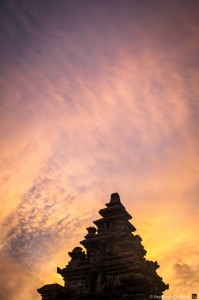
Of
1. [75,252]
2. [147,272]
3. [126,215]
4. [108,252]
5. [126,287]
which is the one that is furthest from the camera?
[126,215]

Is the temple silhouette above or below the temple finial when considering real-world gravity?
below

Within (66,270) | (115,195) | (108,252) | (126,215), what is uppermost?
(115,195)

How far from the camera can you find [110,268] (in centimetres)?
2692

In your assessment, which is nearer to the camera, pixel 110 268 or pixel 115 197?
pixel 110 268

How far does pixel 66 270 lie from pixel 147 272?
853 centimetres

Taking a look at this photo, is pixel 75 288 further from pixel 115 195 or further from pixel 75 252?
pixel 115 195

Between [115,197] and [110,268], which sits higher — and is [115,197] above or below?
above

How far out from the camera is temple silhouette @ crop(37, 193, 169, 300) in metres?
24.9

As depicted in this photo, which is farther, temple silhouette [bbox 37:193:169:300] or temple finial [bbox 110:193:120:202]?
temple finial [bbox 110:193:120:202]

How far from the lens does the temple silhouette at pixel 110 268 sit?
24875 millimetres

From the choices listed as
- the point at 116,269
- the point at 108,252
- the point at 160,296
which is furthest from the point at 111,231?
the point at 160,296

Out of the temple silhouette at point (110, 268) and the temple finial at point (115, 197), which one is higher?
the temple finial at point (115, 197)

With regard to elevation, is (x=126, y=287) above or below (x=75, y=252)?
below

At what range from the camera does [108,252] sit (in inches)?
1117
